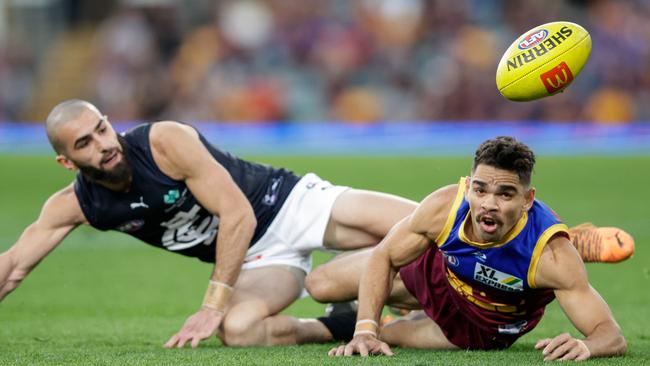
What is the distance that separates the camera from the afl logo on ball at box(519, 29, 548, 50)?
19.6ft

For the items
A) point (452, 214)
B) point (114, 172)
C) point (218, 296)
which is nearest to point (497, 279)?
point (452, 214)

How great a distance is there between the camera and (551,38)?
6.00 meters

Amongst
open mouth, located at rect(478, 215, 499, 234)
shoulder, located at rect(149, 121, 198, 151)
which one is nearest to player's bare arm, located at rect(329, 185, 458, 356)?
open mouth, located at rect(478, 215, 499, 234)

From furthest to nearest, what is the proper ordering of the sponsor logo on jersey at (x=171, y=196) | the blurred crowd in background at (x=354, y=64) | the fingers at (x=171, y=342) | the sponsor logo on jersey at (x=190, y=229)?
the blurred crowd in background at (x=354, y=64) < the sponsor logo on jersey at (x=190, y=229) < the sponsor logo on jersey at (x=171, y=196) < the fingers at (x=171, y=342)

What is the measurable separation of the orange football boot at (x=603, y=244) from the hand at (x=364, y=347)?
136 cm

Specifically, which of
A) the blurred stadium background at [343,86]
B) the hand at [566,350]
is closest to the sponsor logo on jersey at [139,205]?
the hand at [566,350]

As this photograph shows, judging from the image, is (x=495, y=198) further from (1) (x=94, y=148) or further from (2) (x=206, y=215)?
(1) (x=94, y=148)

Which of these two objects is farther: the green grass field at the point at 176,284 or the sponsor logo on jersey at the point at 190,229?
the sponsor logo on jersey at the point at 190,229

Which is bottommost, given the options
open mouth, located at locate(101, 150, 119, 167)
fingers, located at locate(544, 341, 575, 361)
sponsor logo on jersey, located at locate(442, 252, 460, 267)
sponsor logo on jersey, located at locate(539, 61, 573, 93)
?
fingers, located at locate(544, 341, 575, 361)

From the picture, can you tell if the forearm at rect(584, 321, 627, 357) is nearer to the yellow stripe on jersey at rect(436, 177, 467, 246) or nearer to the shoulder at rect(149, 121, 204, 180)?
the yellow stripe on jersey at rect(436, 177, 467, 246)

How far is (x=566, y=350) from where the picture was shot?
5.56 m

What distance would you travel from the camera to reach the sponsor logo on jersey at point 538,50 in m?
5.92

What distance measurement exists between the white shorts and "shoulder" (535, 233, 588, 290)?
194 centimetres

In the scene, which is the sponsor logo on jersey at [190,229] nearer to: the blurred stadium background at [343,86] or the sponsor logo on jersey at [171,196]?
the sponsor logo on jersey at [171,196]
